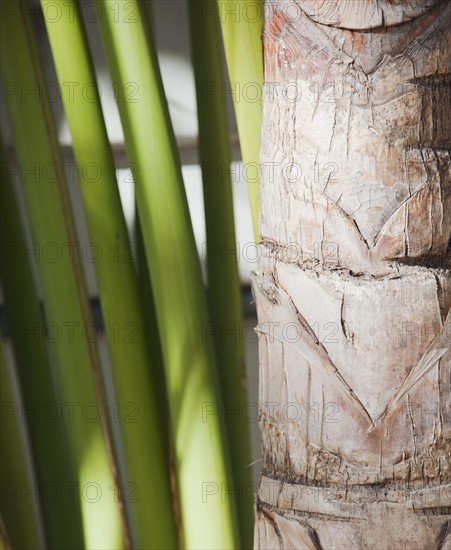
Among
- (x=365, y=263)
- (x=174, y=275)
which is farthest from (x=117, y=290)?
(x=365, y=263)

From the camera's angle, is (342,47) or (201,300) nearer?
(342,47)

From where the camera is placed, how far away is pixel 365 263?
1.13ft

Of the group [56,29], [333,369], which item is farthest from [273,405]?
[56,29]

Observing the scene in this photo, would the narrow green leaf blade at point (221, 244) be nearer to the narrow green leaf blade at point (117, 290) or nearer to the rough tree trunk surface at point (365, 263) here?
the narrow green leaf blade at point (117, 290)

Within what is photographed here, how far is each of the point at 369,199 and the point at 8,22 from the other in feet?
0.99

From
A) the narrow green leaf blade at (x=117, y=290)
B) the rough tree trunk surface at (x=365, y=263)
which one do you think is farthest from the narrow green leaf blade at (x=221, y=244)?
the rough tree trunk surface at (x=365, y=263)

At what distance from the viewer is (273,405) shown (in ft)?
1.23

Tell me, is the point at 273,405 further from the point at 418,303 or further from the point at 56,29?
the point at 56,29

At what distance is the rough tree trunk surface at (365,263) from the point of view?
0.34 meters

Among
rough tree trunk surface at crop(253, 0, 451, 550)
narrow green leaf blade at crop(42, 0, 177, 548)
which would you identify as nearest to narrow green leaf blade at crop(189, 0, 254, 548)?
narrow green leaf blade at crop(42, 0, 177, 548)

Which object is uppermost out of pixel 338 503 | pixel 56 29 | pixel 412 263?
pixel 56 29

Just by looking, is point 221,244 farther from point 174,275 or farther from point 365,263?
point 365,263

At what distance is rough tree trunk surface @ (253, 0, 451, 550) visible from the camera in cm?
34

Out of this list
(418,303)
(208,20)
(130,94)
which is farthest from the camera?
(208,20)
